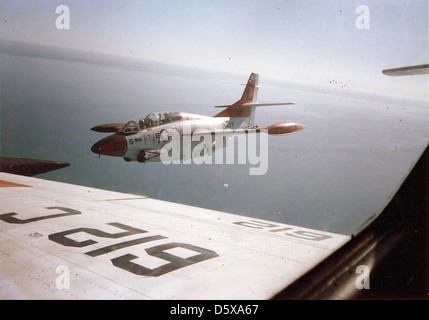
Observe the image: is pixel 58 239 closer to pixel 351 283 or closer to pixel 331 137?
pixel 351 283

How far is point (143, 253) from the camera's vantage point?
410cm

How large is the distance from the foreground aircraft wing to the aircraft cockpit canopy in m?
9.34

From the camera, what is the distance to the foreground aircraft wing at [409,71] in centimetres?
169

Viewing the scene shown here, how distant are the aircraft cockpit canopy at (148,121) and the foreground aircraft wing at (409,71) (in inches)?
368

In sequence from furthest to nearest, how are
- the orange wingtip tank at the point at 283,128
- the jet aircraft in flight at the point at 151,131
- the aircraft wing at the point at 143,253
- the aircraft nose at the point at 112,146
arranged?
the jet aircraft in flight at the point at 151,131 → the aircraft nose at the point at 112,146 → the orange wingtip tank at the point at 283,128 → the aircraft wing at the point at 143,253

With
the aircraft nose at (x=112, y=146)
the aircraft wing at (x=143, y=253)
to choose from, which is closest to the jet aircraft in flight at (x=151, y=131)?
the aircraft nose at (x=112, y=146)

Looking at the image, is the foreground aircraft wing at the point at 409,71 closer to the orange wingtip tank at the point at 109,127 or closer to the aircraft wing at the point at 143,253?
the aircraft wing at the point at 143,253

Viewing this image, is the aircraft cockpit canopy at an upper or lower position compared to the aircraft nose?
upper

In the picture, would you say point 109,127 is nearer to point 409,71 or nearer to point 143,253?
point 143,253

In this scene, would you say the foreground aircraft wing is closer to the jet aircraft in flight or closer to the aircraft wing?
the aircraft wing

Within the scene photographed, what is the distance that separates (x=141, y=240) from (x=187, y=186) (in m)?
86.7

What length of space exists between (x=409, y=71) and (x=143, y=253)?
12.7 ft

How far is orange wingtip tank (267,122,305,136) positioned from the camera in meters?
9.29

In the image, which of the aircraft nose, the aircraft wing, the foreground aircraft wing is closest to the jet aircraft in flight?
the aircraft nose
